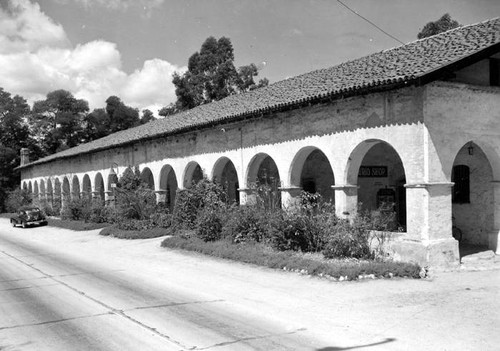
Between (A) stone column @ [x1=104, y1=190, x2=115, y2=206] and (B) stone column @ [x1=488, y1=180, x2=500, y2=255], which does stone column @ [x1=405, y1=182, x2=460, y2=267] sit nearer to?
(B) stone column @ [x1=488, y1=180, x2=500, y2=255]

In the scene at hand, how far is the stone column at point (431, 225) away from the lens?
11.1 meters

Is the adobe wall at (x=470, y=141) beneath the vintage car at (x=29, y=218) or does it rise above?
above

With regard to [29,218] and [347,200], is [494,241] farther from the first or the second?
[29,218]

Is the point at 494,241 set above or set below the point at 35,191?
below

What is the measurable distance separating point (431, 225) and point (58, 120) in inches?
2489

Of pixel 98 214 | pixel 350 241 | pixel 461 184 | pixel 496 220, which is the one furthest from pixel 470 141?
pixel 98 214

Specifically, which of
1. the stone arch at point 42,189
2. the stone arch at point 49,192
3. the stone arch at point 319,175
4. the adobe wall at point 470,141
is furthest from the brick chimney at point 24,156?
the adobe wall at point 470,141

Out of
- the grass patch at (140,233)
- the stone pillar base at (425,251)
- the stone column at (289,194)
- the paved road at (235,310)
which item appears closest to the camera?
the paved road at (235,310)

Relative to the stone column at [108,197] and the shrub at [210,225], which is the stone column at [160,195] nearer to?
the stone column at [108,197]

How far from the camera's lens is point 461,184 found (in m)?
14.5

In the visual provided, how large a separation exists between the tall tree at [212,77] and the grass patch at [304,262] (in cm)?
3346

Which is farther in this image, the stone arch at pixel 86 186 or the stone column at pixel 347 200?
the stone arch at pixel 86 186

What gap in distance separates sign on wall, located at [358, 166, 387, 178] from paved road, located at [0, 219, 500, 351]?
21.0ft

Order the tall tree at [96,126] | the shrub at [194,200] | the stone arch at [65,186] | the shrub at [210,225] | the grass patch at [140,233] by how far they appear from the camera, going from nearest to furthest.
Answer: the shrub at [210,225]
the shrub at [194,200]
the grass patch at [140,233]
the stone arch at [65,186]
the tall tree at [96,126]
